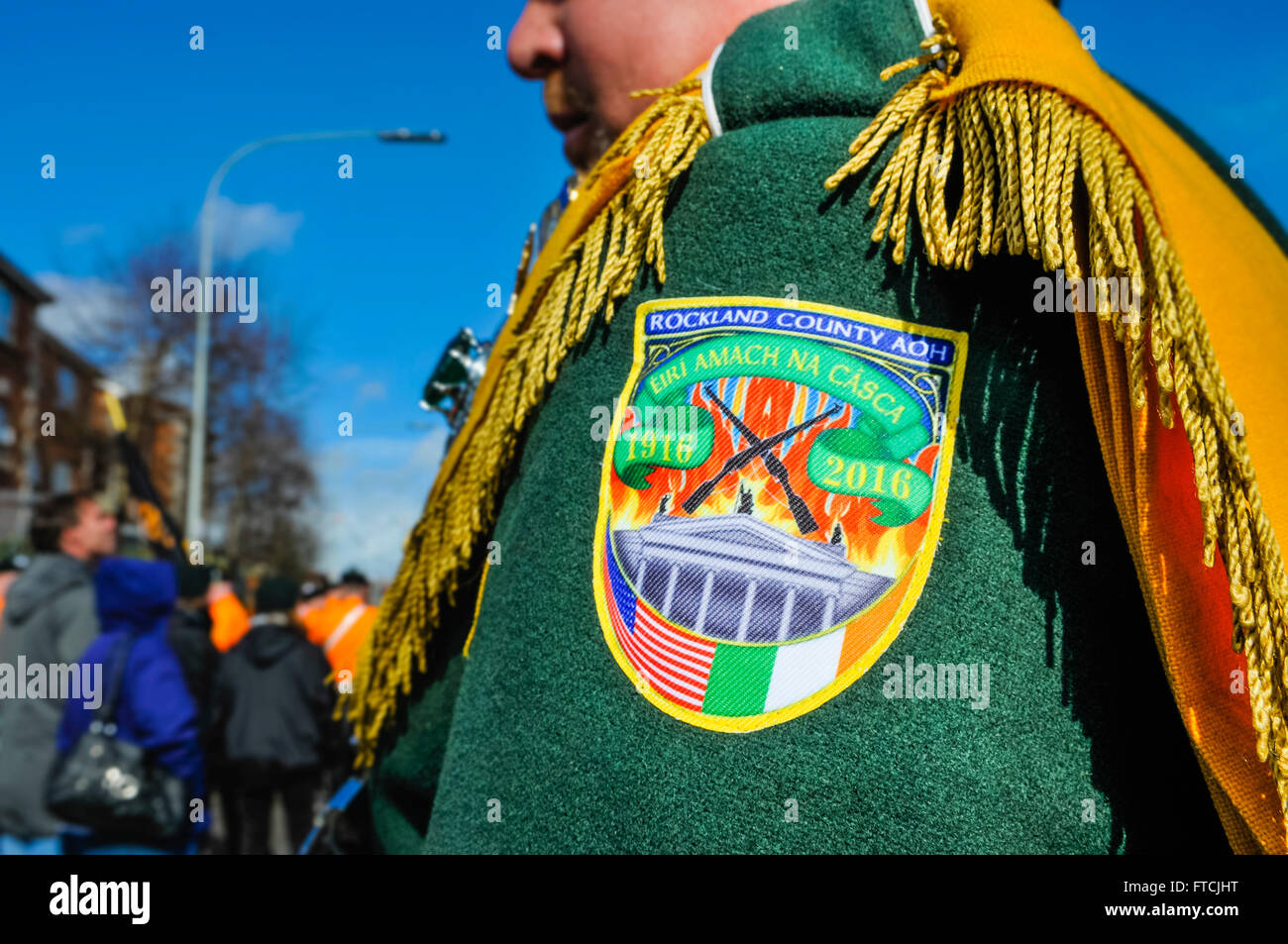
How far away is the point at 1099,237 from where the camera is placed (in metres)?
0.81

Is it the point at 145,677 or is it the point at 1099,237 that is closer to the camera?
the point at 1099,237

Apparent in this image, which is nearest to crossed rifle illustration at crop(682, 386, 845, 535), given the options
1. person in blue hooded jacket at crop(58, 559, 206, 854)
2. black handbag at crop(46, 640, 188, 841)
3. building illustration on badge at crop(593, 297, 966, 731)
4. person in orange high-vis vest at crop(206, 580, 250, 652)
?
building illustration on badge at crop(593, 297, 966, 731)

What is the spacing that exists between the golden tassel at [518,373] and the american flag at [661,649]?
241 mm

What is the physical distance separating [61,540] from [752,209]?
4.33 m

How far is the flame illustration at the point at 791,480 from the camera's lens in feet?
2.81

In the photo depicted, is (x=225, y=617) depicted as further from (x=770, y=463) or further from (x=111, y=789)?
(x=770, y=463)

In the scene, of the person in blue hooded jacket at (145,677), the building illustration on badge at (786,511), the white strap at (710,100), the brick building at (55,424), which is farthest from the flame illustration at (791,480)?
the brick building at (55,424)

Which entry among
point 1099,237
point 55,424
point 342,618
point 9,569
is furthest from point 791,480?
point 55,424

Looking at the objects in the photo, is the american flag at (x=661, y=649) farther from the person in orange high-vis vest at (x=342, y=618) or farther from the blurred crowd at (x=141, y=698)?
the person in orange high-vis vest at (x=342, y=618)

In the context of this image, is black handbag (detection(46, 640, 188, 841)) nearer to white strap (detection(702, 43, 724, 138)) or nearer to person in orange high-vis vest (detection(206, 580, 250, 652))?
person in orange high-vis vest (detection(206, 580, 250, 652))

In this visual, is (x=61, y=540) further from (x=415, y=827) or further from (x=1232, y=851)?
(x=1232, y=851)

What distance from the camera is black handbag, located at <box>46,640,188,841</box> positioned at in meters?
3.52

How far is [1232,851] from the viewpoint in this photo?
2.62ft

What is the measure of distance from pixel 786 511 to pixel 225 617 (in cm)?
631
